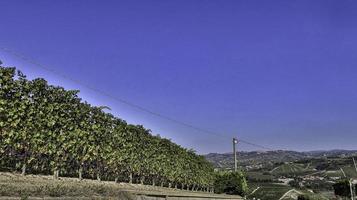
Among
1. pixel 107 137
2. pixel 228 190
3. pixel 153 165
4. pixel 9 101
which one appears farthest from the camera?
pixel 228 190

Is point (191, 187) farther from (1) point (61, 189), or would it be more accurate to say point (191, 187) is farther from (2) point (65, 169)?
(1) point (61, 189)

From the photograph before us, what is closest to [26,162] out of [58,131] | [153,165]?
[58,131]

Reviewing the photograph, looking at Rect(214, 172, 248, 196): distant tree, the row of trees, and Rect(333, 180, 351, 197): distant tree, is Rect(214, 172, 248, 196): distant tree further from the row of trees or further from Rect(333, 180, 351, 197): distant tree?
Rect(333, 180, 351, 197): distant tree

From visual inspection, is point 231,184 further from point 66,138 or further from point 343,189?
point 343,189

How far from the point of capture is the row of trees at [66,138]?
14141mm

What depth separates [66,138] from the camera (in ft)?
55.0

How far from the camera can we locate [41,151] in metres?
15.3

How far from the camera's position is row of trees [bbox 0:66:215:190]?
14141 mm

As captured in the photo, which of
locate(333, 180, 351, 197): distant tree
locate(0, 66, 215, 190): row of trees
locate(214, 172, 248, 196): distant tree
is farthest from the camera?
locate(333, 180, 351, 197): distant tree

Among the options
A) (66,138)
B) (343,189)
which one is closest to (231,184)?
(66,138)

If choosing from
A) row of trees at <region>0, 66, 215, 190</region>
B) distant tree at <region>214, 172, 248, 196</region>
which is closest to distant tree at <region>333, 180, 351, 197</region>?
distant tree at <region>214, 172, 248, 196</region>

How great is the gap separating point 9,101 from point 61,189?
4238 millimetres

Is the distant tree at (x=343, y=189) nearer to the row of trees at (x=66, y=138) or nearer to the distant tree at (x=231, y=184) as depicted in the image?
the distant tree at (x=231, y=184)

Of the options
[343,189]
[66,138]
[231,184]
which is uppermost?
[66,138]
